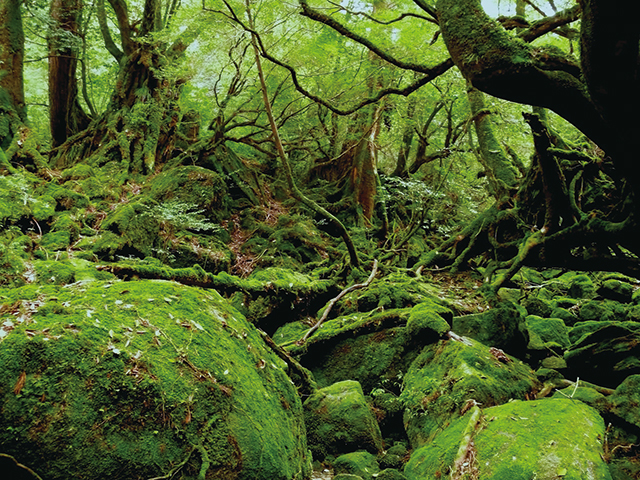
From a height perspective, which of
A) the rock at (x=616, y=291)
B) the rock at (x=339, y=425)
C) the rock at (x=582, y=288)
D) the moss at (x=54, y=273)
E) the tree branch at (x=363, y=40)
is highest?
the tree branch at (x=363, y=40)

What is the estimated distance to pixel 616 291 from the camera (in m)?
7.66

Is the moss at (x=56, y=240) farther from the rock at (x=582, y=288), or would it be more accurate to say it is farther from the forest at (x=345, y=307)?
the rock at (x=582, y=288)

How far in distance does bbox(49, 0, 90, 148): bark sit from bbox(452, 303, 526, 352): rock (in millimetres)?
12435

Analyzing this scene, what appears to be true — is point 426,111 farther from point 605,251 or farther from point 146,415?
point 146,415

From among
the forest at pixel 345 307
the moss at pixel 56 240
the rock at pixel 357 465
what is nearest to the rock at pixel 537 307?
the forest at pixel 345 307

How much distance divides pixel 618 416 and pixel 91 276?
5.13m

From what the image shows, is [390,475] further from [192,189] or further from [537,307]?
[192,189]

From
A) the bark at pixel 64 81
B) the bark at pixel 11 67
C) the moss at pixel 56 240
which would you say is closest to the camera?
the moss at pixel 56 240

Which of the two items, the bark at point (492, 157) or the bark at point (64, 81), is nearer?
the bark at point (492, 157)

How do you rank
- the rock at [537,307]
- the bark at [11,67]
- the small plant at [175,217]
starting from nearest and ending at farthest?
1. the rock at [537,307]
2. the small plant at [175,217]
3. the bark at [11,67]

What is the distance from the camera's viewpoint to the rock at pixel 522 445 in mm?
2359

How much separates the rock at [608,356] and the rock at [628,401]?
0.64 m

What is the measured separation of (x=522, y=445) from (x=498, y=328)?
108 inches

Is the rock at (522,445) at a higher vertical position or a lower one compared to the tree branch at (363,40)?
lower
